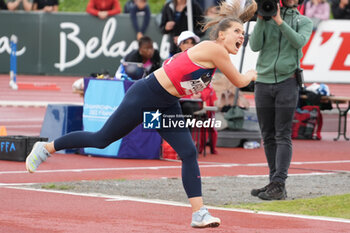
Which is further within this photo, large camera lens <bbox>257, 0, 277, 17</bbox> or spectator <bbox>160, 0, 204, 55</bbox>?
spectator <bbox>160, 0, 204, 55</bbox>

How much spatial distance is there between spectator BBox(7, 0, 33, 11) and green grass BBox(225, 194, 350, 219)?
1880cm

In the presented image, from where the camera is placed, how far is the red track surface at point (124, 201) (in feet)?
24.9

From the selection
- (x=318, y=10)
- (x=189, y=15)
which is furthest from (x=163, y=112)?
(x=318, y=10)

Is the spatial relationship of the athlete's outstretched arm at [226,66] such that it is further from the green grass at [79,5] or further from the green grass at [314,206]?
the green grass at [79,5]

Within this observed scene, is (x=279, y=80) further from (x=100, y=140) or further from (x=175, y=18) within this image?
(x=175, y=18)

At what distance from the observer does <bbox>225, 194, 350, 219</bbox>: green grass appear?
8.48m

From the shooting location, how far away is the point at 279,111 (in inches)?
372

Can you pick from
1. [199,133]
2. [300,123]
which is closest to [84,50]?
[300,123]

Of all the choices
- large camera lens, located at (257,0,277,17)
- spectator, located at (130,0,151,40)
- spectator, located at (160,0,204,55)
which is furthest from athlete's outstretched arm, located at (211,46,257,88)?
spectator, located at (130,0,151,40)

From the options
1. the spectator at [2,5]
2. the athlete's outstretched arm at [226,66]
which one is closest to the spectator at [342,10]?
the spectator at [2,5]

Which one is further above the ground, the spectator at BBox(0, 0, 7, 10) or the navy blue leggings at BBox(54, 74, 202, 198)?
the spectator at BBox(0, 0, 7, 10)

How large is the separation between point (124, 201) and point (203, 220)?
1929 mm

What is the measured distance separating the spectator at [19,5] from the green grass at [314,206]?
18800mm

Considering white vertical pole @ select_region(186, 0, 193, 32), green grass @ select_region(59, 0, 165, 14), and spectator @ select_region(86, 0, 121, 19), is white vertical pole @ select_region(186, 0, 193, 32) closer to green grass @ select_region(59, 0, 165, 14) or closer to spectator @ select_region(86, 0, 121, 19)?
spectator @ select_region(86, 0, 121, 19)
